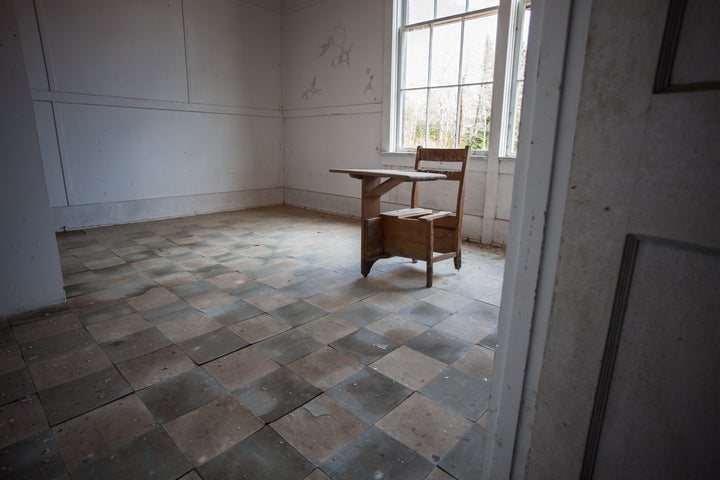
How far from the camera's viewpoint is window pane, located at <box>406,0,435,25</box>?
14.6 feet

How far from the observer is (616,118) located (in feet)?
2.18

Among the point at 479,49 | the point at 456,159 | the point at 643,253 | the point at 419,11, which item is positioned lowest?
→ the point at 643,253

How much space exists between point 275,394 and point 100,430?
0.67 m

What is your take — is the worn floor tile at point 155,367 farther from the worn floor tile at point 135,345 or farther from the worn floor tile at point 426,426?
the worn floor tile at point 426,426

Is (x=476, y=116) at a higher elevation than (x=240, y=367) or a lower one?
higher

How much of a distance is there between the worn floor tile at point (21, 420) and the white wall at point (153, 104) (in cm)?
364

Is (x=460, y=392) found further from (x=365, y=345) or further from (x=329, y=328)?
(x=329, y=328)

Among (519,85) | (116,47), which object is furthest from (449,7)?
(116,47)

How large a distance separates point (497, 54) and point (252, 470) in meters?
4.08

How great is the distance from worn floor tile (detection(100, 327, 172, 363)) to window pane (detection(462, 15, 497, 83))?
3908 millimetres

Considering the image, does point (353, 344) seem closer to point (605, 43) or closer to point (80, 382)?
point (80, 382)

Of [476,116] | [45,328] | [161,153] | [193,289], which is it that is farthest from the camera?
[161,153]

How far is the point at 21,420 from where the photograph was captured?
59.4 inches

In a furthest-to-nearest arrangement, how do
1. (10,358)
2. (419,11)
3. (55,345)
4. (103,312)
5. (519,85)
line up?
(419,11), (519,85), (103,312), (55,345), (10,358)
